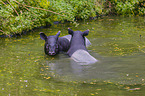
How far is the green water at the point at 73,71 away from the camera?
277 inches

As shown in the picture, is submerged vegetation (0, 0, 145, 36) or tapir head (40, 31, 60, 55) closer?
tapir head (40, 31, 60, 55)

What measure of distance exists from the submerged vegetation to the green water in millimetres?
1728

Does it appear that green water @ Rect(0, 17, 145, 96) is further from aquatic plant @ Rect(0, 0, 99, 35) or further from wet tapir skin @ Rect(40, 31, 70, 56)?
aquatic plant @ Rect(0, 0, 99, 35)

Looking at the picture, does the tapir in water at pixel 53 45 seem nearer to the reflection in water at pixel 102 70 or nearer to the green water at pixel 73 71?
the green water at pixel 73 71

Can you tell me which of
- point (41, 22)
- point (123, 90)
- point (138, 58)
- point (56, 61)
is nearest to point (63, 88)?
point (123, 90)

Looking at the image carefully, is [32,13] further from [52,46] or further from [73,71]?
[73,71]

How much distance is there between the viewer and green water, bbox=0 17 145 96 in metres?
7.05

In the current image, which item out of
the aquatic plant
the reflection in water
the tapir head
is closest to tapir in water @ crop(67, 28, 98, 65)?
the reflection in water

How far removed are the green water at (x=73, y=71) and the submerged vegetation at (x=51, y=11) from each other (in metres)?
1.73

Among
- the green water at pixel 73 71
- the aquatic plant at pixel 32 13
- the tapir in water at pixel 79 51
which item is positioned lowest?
the green water at pixel 73 71

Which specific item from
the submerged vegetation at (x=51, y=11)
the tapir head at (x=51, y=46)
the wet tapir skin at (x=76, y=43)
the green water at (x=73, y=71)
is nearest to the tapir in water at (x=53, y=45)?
the tapir head at (x=51, y=46)

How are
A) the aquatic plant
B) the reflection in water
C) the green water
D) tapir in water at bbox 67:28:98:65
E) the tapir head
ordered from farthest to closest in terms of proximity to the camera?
the aquatic plant → the tapir head → tapir in water at bbox 67:28:98:65 → the reflection in water → the green water

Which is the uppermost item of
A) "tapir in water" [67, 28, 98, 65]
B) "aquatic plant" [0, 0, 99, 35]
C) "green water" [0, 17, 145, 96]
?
"aquatic plant" [0, 0, 99, 35]

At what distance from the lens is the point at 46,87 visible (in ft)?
24.2
